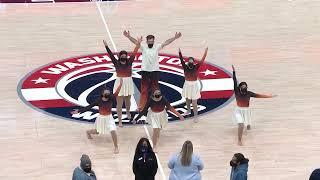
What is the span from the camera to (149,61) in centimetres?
1389

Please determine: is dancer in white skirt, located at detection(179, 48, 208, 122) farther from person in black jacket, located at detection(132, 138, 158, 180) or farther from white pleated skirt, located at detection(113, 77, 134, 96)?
person in black jacket, located at detection(132, 138, 158, 180)

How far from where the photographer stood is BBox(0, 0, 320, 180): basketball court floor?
1251 cm

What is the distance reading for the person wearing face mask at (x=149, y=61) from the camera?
13766 mm

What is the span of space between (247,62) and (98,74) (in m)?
3.98

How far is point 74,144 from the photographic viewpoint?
1321cm

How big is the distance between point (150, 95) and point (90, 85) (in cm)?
290

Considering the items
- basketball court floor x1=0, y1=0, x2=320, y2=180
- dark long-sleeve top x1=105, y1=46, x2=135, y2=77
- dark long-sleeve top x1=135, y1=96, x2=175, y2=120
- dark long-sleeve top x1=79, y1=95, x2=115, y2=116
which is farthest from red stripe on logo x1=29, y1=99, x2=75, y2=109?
dark long-sleeve top x1=135, y1=96, x2=175, y2=120

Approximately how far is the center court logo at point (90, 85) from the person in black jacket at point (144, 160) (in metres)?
3.98


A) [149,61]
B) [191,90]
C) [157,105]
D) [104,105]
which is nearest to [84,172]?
[104,105]

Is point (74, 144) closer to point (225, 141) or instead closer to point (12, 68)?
point (225, 141)

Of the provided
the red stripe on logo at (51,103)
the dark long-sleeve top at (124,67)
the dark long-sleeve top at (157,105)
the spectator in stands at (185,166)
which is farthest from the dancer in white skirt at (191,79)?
the spectator in stands at (185,166)

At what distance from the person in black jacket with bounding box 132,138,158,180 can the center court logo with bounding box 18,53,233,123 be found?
3979mm

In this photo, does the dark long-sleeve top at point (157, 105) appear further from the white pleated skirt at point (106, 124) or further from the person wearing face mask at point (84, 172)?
the person wearing face mask at point (84, 172)

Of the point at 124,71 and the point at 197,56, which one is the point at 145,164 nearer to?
the point at 124,71
